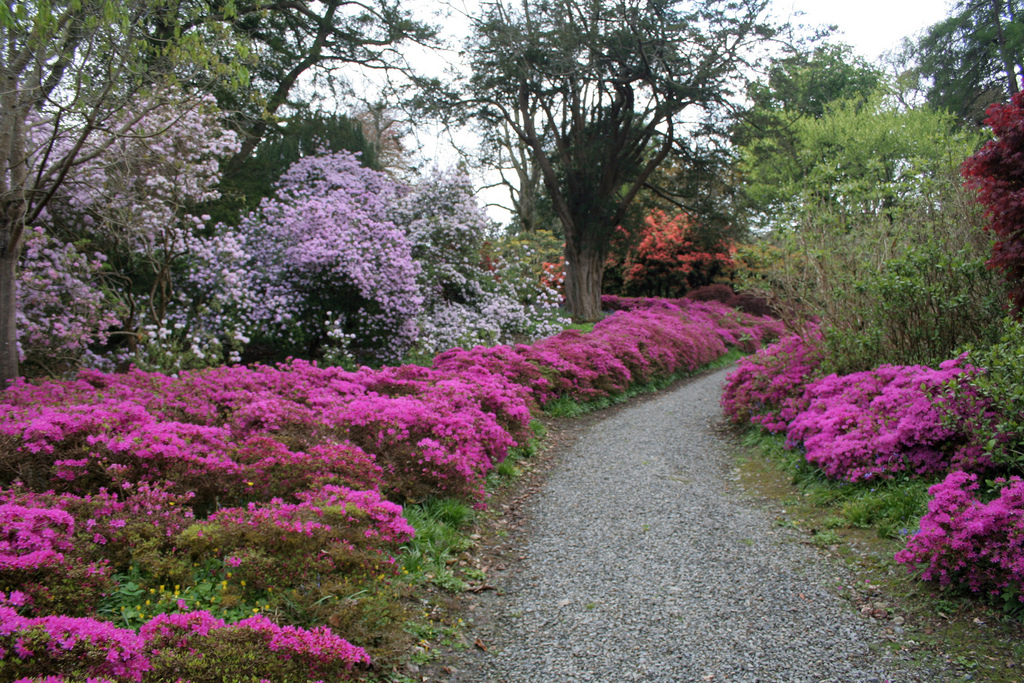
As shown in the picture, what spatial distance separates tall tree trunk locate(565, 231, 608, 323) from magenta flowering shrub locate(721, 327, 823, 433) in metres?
10.5

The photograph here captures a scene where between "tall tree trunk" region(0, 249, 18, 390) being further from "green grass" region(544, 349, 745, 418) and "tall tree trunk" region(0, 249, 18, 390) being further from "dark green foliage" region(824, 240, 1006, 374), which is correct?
"dark green foliage" region(824, 240, 1006, 374)

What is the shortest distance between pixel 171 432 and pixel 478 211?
31.9ft

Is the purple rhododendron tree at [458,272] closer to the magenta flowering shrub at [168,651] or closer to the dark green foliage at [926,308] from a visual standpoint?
the dark green foliage at [926,308]

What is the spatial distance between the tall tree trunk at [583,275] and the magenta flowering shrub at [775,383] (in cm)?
1049

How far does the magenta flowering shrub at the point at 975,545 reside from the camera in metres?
3.06

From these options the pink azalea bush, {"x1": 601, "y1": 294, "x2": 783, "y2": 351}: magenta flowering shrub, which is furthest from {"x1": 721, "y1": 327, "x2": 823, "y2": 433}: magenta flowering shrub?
{"x1": 601, "y1": 294, "x2": 783, "y2": 351}: magenta flowering shrub

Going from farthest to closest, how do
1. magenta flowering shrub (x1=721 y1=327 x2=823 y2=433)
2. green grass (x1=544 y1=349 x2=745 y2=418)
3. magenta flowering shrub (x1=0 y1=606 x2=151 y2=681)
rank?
green grass (x1=544 y1=349 x2=745 y2=418)
magenta flowering shrub (x1=721 y1=327 x2=823 y2=433)
magenta flowering shrub (x1=0 y1=606 x2=151 y2=681)

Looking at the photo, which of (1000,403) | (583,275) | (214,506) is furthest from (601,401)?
(583,275)

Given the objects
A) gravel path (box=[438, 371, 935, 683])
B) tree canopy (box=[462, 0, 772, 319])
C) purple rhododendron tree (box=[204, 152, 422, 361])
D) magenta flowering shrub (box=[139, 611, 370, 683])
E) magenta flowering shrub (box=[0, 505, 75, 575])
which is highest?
tree canopy (box=[462, 0, 772, 319])

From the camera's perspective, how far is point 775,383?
7203mm

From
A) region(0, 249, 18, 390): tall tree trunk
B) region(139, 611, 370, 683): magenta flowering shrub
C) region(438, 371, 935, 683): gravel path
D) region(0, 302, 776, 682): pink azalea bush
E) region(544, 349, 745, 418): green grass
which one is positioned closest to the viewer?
region(139, 611, 370, 683): magenta flowering shrub

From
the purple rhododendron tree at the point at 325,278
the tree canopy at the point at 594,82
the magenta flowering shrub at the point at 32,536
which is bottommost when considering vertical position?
the magenta flowering shrub at the point at 32,536

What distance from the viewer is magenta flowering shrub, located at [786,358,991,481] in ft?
14.4

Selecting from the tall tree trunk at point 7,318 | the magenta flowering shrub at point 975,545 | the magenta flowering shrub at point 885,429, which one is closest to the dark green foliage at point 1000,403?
the magenta flowering shrub at point 885,429
